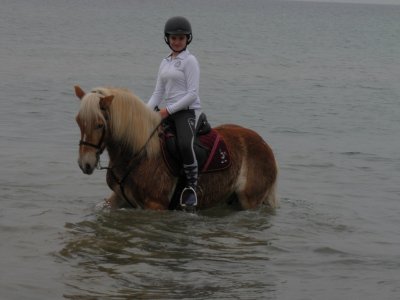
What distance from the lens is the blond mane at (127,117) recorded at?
7801 mm

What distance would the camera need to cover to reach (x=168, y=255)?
773cm

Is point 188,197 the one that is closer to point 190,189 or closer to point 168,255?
point 190,189

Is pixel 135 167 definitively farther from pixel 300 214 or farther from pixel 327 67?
pixel 327 67

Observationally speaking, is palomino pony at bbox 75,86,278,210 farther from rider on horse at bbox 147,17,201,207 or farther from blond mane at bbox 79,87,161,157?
rider on horse at bbox 147,17,201,207

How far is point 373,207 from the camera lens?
36.3 ft

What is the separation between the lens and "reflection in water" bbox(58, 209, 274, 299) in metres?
6.67

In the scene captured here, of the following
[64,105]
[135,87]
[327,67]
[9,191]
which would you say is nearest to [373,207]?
[9,191]

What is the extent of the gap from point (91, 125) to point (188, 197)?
1385 millimetres

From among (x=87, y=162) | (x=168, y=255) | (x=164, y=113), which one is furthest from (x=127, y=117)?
(x=168, y=255)

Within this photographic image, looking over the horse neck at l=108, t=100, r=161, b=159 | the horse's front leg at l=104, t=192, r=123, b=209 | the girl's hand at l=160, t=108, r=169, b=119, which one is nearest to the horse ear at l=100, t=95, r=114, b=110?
the horse neck at l=108, t=100, r=161, b=159

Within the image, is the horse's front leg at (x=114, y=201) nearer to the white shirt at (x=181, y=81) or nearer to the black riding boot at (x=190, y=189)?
the black riding boot at (x=190, y=189)

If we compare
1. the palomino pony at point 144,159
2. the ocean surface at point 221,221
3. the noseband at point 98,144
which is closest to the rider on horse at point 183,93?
the palomino pony at point 144,159

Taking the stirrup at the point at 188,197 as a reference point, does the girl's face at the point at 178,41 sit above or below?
above

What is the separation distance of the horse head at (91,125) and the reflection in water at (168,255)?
0.80 m
